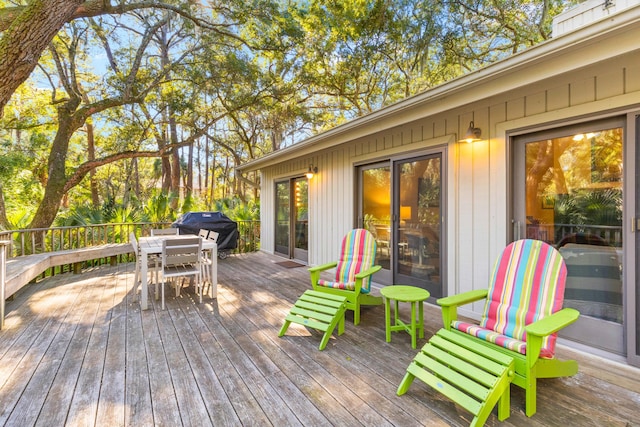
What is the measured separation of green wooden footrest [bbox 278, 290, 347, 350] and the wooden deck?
144mm

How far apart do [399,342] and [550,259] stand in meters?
1.46

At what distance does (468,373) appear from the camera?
1.81m

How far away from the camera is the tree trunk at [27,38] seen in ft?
14.5

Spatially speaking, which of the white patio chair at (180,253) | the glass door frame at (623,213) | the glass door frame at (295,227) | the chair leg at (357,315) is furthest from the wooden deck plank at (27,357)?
the glass door frame at (623,213)

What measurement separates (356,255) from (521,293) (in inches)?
71.9

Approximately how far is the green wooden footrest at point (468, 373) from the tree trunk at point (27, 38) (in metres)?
6.71

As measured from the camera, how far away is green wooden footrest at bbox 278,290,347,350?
9.16 ft

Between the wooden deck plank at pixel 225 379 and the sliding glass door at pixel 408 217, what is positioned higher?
the sliding glass door at pixel 408 217

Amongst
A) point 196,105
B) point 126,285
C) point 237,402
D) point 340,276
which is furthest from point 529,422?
point 196,105

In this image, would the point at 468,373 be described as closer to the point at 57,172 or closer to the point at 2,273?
the point at 2,273

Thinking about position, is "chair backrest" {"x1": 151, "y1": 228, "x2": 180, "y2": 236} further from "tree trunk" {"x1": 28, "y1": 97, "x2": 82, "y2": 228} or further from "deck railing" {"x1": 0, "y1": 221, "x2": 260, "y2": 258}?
"tree trunk" {"x1": 28, "y1": 97, "x2": 82, "y2": 228}

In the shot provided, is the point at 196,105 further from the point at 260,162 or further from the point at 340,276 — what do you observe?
the point at 340,276

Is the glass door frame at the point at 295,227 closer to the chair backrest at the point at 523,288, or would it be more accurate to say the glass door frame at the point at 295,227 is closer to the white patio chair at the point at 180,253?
the white patio chair at the point at 180,253

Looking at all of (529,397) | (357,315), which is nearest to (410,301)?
(357,315)
